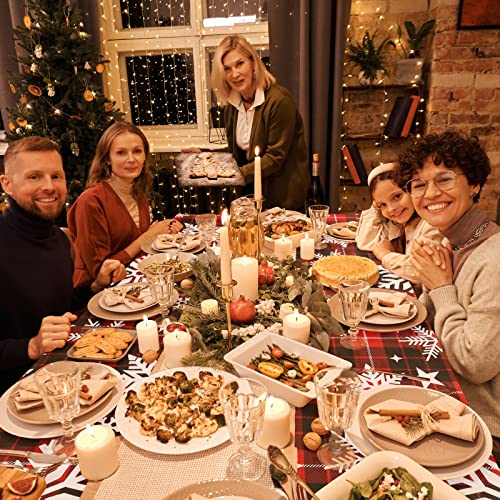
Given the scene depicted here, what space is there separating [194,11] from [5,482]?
4.37 meters

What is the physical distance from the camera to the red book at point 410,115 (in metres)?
3.90

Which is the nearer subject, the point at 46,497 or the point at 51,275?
the point at 46,497

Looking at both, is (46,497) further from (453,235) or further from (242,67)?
(242,67)

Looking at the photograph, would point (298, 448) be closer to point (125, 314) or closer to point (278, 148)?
point (125, 314)

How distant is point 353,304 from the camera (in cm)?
142

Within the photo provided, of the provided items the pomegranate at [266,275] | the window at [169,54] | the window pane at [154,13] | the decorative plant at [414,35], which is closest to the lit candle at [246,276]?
the pomegranate at [266,275]

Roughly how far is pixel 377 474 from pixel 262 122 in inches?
114

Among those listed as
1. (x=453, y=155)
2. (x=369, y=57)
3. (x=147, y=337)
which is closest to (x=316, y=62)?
(x=369, y=57)

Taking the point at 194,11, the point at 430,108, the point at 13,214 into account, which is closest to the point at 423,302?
the point at 13,214

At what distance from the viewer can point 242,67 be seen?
10.9 feet

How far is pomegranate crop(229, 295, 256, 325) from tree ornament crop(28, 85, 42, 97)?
304cm

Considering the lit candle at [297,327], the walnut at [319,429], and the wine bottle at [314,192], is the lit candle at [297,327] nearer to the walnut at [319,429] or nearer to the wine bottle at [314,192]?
the walnut at [319,429]

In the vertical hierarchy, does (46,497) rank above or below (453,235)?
below

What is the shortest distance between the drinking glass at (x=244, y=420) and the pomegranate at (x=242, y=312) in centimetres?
45
